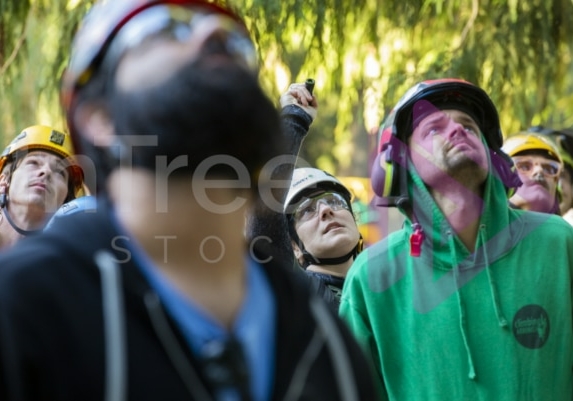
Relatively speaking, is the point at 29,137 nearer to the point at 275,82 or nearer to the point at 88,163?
the point at 275,82

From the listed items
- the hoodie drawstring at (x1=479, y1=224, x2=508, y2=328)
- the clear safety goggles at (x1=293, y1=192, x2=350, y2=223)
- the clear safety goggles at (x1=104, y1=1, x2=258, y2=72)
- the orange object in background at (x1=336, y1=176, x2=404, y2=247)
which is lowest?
the orange object in background at (x1=336, y1=176, x2=404, y2=247)

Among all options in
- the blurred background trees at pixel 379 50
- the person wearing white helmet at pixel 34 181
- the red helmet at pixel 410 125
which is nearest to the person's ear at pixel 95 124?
the red helmet at pixel 410 125

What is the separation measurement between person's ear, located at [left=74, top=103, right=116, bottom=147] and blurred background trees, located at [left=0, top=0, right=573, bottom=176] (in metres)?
5.91

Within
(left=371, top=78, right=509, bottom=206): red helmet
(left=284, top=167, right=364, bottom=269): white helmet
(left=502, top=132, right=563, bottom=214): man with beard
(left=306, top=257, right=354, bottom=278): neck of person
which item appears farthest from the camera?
(left=502, top=132, right=563, bottom=214): man with beard

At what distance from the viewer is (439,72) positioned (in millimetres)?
8219

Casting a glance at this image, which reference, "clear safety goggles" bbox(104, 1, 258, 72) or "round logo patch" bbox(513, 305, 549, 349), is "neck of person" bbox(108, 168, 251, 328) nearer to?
"clear safety goggles" bbox(104, 1, 258, 72)

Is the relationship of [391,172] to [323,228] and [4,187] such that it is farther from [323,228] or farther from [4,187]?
[4,187]

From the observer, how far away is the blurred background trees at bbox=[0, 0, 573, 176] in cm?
798

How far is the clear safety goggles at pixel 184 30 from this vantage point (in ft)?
5.32

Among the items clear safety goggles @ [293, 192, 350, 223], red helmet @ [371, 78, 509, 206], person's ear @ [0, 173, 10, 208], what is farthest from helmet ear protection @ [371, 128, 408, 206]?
person's ear @ [0, 173, 10, 208]

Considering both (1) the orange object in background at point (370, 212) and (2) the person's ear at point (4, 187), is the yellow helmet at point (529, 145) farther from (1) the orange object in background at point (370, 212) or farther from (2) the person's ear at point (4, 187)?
(2) the person's ear at point (4, 187)

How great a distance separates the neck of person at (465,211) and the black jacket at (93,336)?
2886 mm

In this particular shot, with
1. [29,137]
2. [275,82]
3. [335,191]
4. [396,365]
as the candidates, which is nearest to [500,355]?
[396,365]

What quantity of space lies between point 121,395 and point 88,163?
41 centimetres
